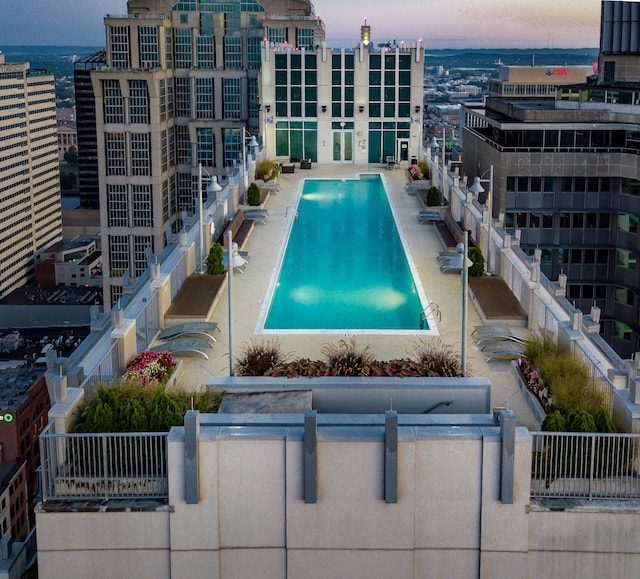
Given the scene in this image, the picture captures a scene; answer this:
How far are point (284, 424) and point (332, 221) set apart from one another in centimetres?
1956

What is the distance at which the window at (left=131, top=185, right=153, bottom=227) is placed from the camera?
3083 inches

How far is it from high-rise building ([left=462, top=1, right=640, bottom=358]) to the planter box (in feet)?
87.2

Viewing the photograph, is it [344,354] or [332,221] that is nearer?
[344,354]

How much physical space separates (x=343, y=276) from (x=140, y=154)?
5747 cm

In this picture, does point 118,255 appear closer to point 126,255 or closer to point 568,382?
point 126,255

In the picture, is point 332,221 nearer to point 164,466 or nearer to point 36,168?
point 164,466

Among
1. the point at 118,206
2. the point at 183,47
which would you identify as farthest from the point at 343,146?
Answer: the point at 118,206

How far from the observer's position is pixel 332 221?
30438mm

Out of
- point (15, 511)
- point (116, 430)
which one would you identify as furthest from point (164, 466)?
point (15, 511)

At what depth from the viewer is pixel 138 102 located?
3014 inches

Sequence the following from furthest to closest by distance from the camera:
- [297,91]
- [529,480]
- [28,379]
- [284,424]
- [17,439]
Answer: [28,379] → [17,439] → [297,91] → [284,424] → [529,480]

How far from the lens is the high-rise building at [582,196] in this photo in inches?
1607

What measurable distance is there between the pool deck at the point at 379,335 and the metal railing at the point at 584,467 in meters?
2.08

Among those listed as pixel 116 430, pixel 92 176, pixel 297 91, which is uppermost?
pixel 297 91
